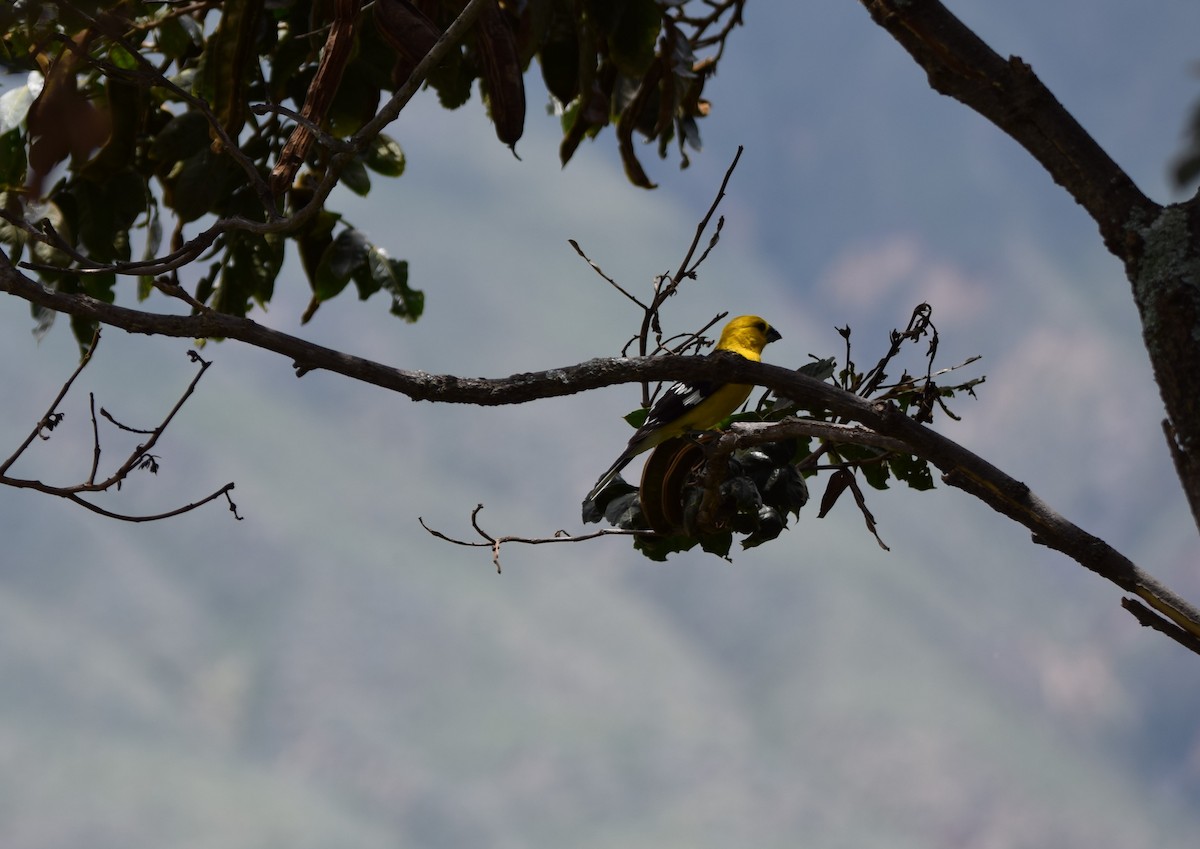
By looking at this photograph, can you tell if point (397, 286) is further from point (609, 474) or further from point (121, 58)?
point (609, 474)

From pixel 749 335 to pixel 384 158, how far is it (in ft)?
7.27

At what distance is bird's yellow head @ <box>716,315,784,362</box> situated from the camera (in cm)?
598

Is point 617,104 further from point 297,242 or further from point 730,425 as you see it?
point 730,425

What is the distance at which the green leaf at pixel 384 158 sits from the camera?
5.15 metres

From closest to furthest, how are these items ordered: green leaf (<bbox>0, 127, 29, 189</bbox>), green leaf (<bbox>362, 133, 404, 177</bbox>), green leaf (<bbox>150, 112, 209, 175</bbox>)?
1. green leaf (<bbox>0, 127, 29, 189</bbox>)
2. green leaf (<bbox>150, 112, 209, 175</bbox>)
3. green leaf (<bbox>362, 133, 404, 177</bbox>)

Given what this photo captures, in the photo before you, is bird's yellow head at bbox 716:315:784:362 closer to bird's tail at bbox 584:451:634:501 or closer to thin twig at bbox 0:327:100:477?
bird's tail at bbox 584:451:634:501

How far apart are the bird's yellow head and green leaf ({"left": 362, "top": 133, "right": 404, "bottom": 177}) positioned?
196 cm

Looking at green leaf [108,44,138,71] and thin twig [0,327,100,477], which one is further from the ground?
green leaf [108,44,138,71]

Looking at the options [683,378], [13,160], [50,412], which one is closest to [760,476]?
[683,378]

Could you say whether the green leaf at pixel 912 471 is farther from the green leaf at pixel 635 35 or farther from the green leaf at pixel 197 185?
the green leaf at pixel 197 185

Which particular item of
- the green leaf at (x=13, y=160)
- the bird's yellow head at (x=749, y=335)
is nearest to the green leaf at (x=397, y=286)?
the green leaf at (x=13, y=160)

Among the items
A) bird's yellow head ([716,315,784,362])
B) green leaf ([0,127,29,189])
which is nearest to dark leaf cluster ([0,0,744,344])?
green leaf ([0,127,29,189])

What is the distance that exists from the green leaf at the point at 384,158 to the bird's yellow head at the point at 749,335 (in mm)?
1963

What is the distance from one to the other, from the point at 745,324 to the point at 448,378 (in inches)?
147
